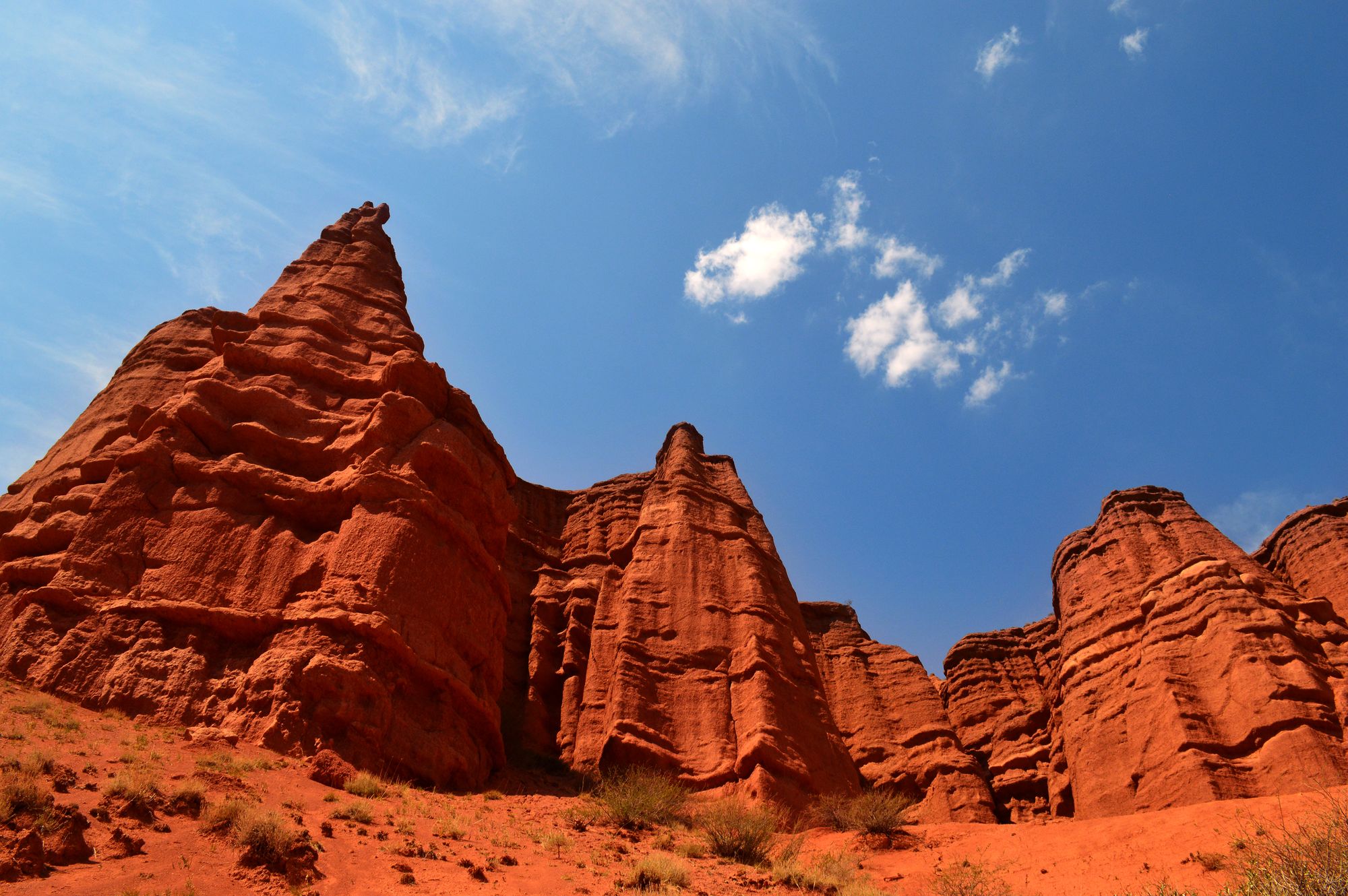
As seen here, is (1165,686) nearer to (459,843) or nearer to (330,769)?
(459,843)

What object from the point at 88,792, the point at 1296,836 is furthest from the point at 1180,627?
the point at 88,792

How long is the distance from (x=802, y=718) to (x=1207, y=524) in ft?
73.5

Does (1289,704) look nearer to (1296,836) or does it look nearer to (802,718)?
(802,718)

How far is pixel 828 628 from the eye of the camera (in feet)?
151

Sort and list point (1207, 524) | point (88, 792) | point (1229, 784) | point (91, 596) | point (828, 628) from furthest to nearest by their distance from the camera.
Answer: point (828, 628) → point (1207, 524) → point (1229, 784) → point (91, 596) → point (88, 792)

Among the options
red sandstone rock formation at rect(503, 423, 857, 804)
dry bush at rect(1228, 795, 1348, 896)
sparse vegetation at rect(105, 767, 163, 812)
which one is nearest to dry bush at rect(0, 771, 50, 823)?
sparse vegetation at rect(105, 767, 163, 812)

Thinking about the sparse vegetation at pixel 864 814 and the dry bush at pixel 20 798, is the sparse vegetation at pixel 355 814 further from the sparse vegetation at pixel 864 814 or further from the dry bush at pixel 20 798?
the sparse vegetation at pixel 864 814

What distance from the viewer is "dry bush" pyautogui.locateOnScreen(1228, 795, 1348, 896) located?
970 cm

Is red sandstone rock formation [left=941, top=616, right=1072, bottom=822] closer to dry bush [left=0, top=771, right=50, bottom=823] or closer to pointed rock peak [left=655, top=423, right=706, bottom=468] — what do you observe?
pointed rock peak [left=655, top=423, right=706, bottom=468]

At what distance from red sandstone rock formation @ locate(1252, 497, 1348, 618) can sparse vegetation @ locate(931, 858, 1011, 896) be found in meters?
28.2

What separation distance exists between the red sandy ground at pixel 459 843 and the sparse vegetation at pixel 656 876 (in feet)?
0.77

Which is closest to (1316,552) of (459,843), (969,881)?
(969,881)

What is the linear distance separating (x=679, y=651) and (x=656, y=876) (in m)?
14.7

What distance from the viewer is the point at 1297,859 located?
10.9 meters
